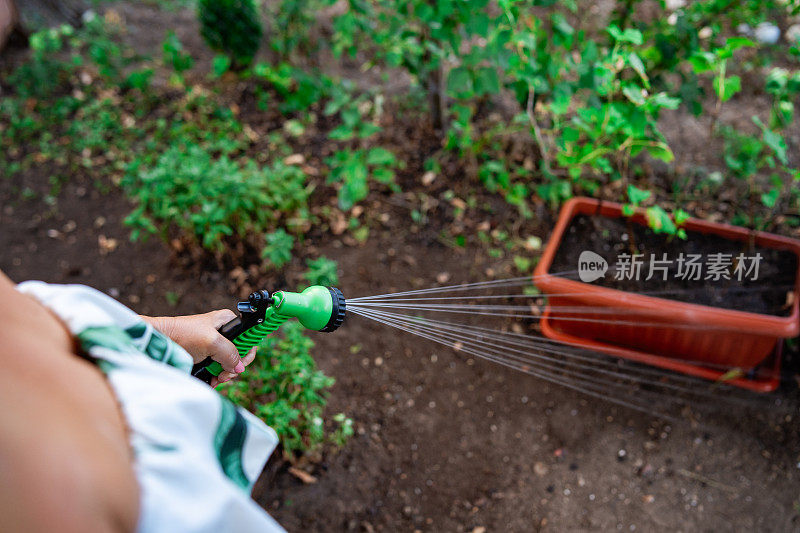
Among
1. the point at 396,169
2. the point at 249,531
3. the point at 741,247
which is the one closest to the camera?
the point at 249,531

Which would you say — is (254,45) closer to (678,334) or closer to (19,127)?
(19,127)

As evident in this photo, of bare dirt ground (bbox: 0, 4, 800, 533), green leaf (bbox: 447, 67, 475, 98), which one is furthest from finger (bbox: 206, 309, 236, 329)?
green leaf (bbox: 447, 67, 475, 98)

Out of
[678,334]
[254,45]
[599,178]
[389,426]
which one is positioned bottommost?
[389,426]

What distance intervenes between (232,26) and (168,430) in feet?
11.1

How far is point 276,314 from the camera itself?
1.29 m

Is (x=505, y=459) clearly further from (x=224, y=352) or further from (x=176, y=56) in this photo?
(x=176, y=56)

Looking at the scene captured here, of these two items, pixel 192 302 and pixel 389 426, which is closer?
pixel 389 426

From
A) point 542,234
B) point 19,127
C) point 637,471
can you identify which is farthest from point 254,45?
point 637,471

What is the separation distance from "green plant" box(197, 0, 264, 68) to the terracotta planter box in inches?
94.0

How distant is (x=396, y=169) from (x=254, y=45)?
139cm

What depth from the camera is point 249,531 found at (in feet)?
2.45

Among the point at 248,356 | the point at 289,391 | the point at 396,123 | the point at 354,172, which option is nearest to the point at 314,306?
the point at 248,356

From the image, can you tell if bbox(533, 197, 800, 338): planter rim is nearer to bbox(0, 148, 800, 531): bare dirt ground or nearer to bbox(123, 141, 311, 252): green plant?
bbox(0, 148, 800, 531): bare dirt ground

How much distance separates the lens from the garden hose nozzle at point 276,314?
125cm
